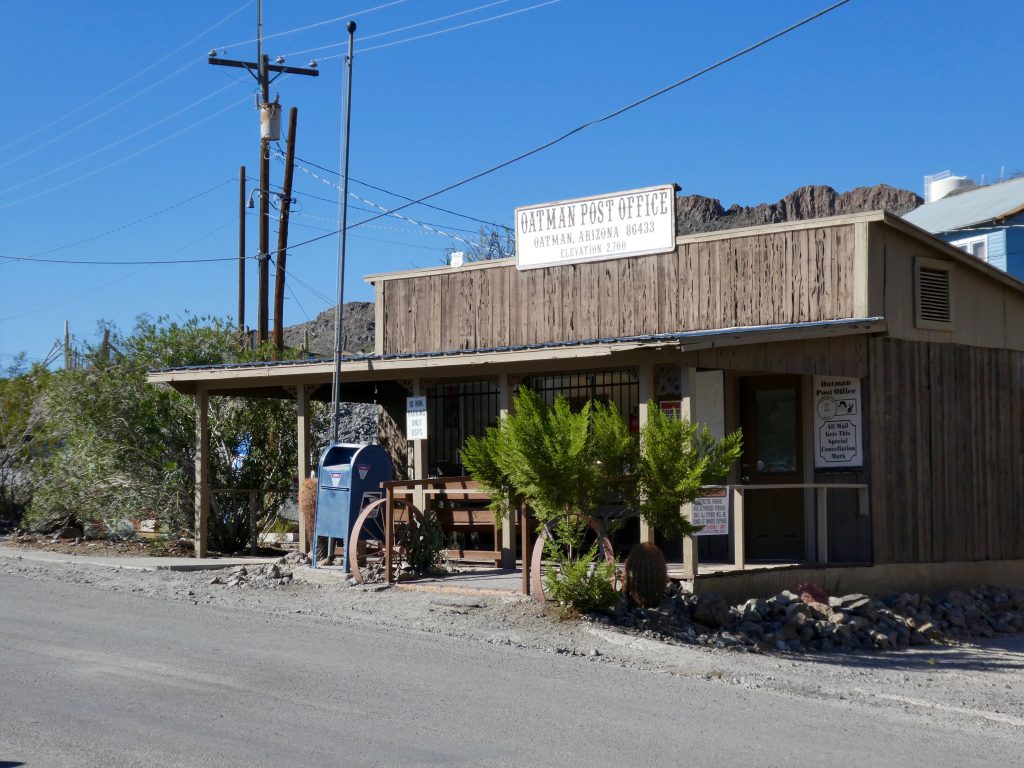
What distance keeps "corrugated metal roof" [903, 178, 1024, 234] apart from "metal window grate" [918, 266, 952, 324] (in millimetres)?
17656

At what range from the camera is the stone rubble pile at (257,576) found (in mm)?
14273

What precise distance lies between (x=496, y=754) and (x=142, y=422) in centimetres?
1375

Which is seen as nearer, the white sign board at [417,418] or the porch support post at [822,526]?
the porch support post at [822,526]

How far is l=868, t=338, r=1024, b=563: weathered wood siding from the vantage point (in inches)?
577

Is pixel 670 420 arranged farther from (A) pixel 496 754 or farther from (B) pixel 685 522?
(A) pixel 496 754

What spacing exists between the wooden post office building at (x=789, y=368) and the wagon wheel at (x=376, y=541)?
1259 mm

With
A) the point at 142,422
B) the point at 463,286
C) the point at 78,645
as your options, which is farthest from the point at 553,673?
the point at 142,422

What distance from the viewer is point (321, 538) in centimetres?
1590

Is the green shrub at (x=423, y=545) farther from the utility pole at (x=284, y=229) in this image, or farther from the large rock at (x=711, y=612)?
the utility pole at (x=284, y=229)

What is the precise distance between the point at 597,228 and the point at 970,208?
22364mm

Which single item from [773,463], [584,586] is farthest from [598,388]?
[584,586]

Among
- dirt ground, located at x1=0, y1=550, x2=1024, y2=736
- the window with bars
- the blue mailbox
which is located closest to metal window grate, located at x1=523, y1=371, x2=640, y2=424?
the window with bars

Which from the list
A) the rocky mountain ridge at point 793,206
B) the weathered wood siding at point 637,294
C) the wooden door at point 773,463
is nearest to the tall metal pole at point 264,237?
the weathered wood siding at point 637,294

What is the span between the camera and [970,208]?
114 ft
